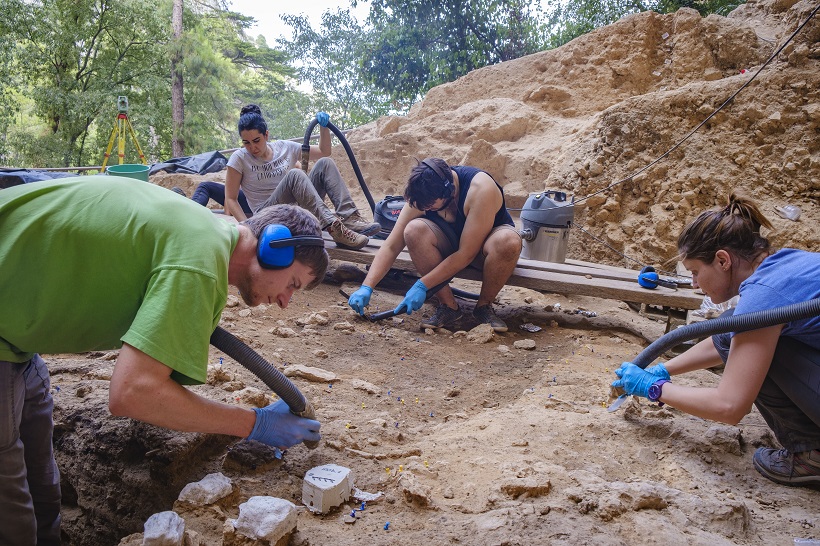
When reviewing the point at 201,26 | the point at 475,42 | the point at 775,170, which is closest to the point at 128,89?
the point at 201,26

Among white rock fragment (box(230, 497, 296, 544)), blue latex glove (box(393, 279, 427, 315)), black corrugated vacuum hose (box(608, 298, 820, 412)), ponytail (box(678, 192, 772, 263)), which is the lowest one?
white rock fragment (box(230, 497, 296, 544))

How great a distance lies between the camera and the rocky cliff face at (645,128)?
4.84 m

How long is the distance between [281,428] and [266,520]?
0.33m

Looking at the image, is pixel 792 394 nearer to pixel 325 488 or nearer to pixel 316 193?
pixel 325 488

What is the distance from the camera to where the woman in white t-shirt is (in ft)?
14.3

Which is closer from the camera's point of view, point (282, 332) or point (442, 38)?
point (282, 332)

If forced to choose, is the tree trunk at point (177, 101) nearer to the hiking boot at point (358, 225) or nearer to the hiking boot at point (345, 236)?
the hiking boot at point (358, 225)

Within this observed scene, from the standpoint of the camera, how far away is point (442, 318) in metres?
4.23

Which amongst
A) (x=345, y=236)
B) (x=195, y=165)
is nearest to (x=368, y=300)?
(x=345, y=236)

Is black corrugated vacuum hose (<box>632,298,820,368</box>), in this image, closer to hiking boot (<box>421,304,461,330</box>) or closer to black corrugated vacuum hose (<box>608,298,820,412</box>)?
black corrugated vacuum hose (<box>608,298,820,412</box>)

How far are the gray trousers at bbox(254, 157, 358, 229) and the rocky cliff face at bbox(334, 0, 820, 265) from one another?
206 cm

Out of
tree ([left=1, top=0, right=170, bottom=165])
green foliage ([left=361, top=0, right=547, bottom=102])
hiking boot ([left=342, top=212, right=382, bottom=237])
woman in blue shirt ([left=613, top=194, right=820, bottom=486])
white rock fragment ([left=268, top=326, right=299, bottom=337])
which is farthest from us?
tree ([left=1, top=0, right=170, bottom=165])

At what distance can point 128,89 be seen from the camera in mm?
13602

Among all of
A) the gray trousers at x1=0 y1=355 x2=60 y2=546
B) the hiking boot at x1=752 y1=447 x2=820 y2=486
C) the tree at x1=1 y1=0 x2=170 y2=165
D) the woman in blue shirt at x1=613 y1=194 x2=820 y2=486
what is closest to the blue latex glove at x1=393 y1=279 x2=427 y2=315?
the woman in blue shirt at x1=613 y1=194 x2=820 y2=486
